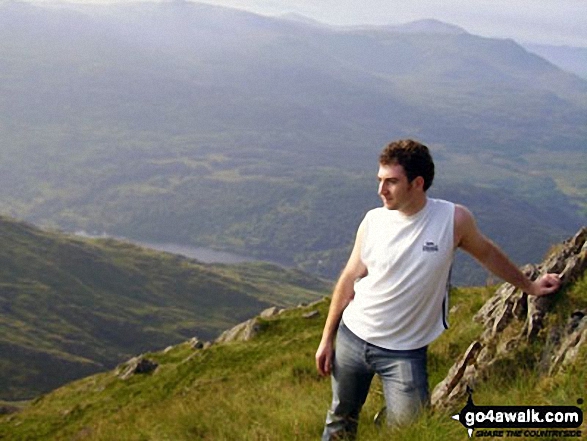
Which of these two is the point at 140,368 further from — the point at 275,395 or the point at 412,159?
the point at 412,159

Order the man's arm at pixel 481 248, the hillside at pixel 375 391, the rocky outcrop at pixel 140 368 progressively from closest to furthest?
the hillside at pixel 375 391, the man's arm at pixel 481 248, the rocky outcrop at pixel 140 368

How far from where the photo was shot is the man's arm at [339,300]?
884 cm

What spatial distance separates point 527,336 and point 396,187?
10.8ft

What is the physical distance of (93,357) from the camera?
174 meters

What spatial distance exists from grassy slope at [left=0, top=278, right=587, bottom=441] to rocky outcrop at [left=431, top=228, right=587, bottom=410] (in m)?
0.23

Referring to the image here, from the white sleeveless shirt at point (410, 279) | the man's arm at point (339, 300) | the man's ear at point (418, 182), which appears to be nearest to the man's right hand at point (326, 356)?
the man's arm at point (339, 300)

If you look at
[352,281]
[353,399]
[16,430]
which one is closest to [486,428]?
[353,399]

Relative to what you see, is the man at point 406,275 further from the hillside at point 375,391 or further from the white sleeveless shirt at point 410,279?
the hillside at point 375,391

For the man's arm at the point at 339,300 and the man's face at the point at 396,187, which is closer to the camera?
the man's face at the point at 396,187

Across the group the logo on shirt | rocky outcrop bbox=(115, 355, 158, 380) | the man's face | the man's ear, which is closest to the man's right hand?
the logo on shirt

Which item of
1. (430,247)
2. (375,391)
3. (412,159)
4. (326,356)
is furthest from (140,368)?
(412,159)

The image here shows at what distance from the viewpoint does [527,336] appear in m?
9.49

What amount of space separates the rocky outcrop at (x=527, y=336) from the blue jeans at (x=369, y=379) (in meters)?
0.86

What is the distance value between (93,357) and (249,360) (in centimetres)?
15896
